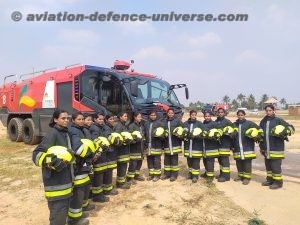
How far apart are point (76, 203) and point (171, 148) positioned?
126 inches

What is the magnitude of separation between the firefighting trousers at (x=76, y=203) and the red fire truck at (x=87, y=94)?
15.9 feet

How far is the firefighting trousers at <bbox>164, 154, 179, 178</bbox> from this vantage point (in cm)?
796

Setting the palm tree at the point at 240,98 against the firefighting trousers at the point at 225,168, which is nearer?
the firefighting trousers at the point at 225,168

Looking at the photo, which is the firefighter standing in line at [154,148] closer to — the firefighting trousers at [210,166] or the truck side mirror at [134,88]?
the firefighting trousers at [210,166]

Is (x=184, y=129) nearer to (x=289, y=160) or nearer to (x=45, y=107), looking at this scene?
(x=289, y=160)

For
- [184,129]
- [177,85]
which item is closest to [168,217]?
[184,129]

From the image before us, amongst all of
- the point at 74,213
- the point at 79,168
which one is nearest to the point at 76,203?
the point at 74,213

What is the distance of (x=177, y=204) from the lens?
624cm

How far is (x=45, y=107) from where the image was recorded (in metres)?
12.7

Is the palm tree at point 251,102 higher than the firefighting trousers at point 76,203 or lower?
higher

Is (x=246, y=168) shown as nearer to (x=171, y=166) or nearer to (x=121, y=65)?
(x=171, y=166)

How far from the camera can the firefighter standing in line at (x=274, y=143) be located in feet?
23.3

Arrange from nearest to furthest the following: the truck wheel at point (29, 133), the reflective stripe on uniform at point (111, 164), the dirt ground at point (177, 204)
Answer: the dirt ground at point (177, 204)
the reflective stripe on uniform at point (111, 164)
the truck wheel at point (29, 133)

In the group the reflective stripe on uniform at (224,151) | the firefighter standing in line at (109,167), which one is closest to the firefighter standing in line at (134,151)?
the firefighter standing in line at (109,167)
